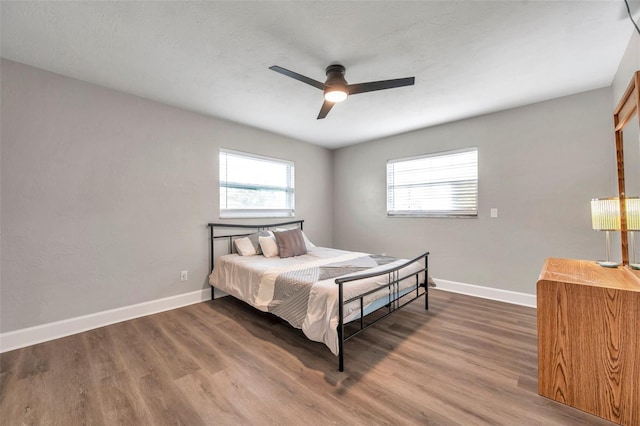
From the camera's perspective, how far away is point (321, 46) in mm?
2117

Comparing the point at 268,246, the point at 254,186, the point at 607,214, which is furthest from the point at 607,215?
the point at 254,186

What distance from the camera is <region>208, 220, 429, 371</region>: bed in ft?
6.84

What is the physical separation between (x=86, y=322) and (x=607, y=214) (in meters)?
4.86

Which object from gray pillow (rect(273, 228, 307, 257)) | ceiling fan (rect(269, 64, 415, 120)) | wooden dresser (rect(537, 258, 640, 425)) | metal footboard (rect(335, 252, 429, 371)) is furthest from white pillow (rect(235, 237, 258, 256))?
wooden dresser (rect(537, 258, 640, 425))

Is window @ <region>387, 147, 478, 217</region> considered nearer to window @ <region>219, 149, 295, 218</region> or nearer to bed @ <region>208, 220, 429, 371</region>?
bed @ <region>208, 220, 429, 371</region>

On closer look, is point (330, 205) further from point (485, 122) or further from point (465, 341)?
point (465, 341)

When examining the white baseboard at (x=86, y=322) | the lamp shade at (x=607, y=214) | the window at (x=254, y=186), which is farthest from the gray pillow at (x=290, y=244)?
the lamp shade at (x=607, y=214)

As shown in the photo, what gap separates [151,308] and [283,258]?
1.67m

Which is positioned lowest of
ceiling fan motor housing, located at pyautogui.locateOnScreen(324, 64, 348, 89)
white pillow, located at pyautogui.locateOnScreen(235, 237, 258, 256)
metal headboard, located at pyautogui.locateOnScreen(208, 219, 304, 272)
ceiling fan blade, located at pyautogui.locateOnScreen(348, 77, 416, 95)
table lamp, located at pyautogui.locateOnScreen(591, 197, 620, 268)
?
white pillow, located at pyautogui.locateOnScreen(235, 237, 258, 256)

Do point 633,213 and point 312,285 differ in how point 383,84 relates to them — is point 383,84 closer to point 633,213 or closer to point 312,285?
point 312,285

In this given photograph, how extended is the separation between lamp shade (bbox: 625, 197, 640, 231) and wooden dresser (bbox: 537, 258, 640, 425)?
1.11ft

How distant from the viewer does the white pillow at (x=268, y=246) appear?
3595 millimetres

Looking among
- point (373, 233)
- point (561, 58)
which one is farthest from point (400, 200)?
point (561, 58)

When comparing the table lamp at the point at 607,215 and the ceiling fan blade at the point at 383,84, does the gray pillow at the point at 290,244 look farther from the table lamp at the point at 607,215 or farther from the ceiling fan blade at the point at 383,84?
the table lamp at the point at 607,215
